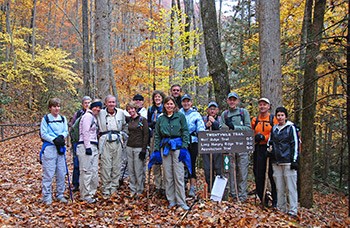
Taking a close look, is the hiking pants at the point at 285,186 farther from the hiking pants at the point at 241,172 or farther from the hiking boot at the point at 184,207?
the hiking boot at the point at 184,207

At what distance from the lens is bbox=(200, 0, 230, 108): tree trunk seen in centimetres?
844

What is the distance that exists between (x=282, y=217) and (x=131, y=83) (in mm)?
13299

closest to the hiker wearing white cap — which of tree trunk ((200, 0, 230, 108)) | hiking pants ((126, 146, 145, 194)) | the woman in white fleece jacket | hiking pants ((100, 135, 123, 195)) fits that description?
tree trunk ((200, 0, 230, 108))

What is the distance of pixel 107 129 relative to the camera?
695 cm

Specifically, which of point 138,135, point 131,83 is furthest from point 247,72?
point 138,135

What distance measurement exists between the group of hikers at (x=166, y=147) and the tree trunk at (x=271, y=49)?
494 millimetres

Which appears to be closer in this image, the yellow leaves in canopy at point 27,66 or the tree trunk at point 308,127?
the tree trunk at point 308,127

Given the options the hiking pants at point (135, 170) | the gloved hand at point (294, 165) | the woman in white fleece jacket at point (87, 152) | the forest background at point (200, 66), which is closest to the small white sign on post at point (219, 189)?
the gloved hand at point (294, 165)

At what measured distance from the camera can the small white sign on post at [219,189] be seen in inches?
253

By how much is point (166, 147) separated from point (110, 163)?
1.48 m

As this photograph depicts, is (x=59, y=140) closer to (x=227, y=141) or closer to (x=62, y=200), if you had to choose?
(x=62, y=200)

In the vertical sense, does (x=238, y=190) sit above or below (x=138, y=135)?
below

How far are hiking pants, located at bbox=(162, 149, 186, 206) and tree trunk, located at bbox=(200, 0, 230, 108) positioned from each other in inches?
107

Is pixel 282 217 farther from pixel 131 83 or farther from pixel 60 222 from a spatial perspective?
pixel 131 83
